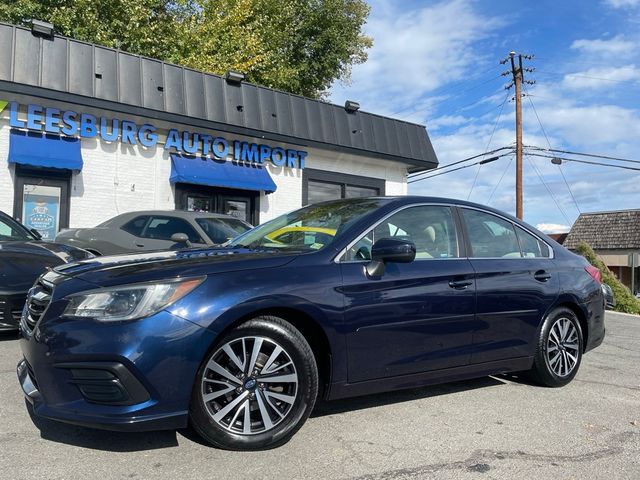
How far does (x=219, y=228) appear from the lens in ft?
27.2

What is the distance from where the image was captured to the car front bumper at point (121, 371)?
8.95 ft

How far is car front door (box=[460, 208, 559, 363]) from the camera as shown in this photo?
4.07 m

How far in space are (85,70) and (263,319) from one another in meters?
9.34

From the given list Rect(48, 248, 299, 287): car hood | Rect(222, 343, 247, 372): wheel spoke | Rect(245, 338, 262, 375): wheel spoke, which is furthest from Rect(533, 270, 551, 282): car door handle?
Rect(222, 343, 247, 372): wheel spoke

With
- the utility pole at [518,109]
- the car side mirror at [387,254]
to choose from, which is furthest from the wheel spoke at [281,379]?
the utility pole at [518,109]

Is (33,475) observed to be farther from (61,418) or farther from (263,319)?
(263,319)

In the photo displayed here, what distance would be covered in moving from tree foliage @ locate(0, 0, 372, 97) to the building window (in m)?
6.88

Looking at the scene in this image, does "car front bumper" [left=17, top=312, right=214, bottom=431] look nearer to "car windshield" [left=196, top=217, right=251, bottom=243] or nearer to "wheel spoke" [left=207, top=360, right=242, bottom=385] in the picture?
Result: "wheel spoke" [left=207, top=360, right=242, bottom=385]

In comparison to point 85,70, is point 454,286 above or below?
below

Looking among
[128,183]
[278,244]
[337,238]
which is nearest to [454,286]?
[337,238]

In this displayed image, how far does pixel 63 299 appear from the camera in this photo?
293 cm

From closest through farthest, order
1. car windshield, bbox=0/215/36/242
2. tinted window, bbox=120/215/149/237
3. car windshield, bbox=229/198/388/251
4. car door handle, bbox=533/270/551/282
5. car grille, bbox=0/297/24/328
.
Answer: car windshield, bbox=229/198/388/251 < car door handle, bbox=533/270/551/282 < car grille, bbox=0/297/24/328 < car windshield, bbox=0/215/36/242 < tinted window, bbox=120/215/149/237

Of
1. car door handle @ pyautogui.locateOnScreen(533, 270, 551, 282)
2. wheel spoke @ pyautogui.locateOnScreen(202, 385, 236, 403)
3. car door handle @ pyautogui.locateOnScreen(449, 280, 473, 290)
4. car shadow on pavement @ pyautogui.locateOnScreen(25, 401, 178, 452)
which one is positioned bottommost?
car shadow on pavement @ pyautogui.locateOnScreen(25, 401, 178, 452)

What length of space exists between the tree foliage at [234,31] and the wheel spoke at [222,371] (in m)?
16.0
